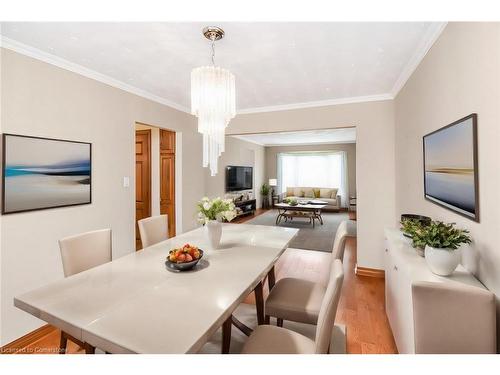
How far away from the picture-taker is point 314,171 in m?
9.38

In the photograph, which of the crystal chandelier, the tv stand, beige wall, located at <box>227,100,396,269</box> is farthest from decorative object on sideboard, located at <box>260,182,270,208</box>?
the crystal chandelier

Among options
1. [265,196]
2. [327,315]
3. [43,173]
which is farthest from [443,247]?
[265,196]

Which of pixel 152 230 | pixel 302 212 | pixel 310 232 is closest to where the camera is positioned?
pixel 152 230

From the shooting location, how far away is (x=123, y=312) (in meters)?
1.04

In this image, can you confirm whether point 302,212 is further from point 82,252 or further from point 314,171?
point 82,252

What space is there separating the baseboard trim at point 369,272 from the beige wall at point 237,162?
3.38 m

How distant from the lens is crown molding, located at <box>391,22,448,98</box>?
1.67 m

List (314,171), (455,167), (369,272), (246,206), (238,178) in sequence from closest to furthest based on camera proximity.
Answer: (455,167), (369,272), (238,178), (246,206), (314,171)

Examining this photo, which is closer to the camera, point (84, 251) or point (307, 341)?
point (307, 341)

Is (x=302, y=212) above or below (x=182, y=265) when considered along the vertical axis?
below

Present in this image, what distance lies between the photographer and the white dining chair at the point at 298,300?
1599mm

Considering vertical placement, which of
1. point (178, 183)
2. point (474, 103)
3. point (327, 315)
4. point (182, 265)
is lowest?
point (327, 315)

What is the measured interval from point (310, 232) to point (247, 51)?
175 inches

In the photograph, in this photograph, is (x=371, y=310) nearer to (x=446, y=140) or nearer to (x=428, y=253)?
(x=428, y=253)
